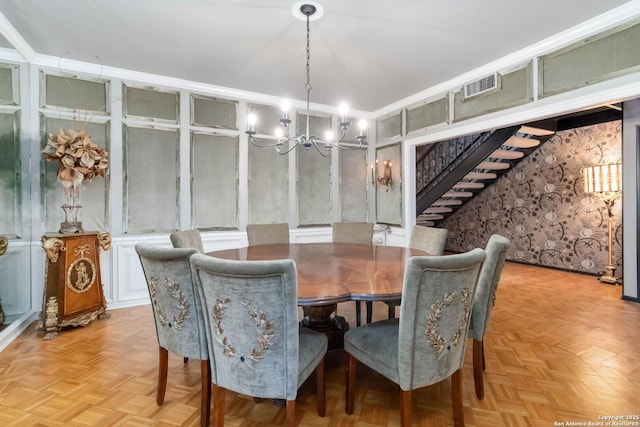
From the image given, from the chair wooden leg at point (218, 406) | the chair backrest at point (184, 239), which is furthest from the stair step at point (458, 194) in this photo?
the chair wooden leg at point (218, 406)

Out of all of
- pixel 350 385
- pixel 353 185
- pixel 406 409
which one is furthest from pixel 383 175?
pixel 406 409

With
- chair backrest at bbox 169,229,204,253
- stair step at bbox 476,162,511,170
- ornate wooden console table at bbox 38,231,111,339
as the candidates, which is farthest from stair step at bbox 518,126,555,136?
ornate wooden console table at bbox 38,231,111,339

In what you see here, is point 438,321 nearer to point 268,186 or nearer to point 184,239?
point 184,239

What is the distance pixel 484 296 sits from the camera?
6.17ft

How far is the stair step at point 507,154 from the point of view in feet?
16.8

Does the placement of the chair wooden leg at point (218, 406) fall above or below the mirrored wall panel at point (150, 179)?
below

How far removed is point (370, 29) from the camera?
2.56 meters

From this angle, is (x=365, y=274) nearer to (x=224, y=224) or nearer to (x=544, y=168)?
(x=224, y=224)

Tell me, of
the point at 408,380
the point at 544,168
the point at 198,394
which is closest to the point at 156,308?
the point at 198,394

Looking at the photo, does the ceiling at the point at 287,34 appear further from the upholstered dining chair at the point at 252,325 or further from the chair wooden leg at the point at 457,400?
the chair wooden leg at the point at 457,400

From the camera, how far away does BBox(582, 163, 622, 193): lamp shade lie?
14.2 feet

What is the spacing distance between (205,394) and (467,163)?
15.6 ft

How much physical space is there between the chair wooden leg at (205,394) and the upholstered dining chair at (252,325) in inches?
8.6

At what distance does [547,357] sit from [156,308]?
2.66m
